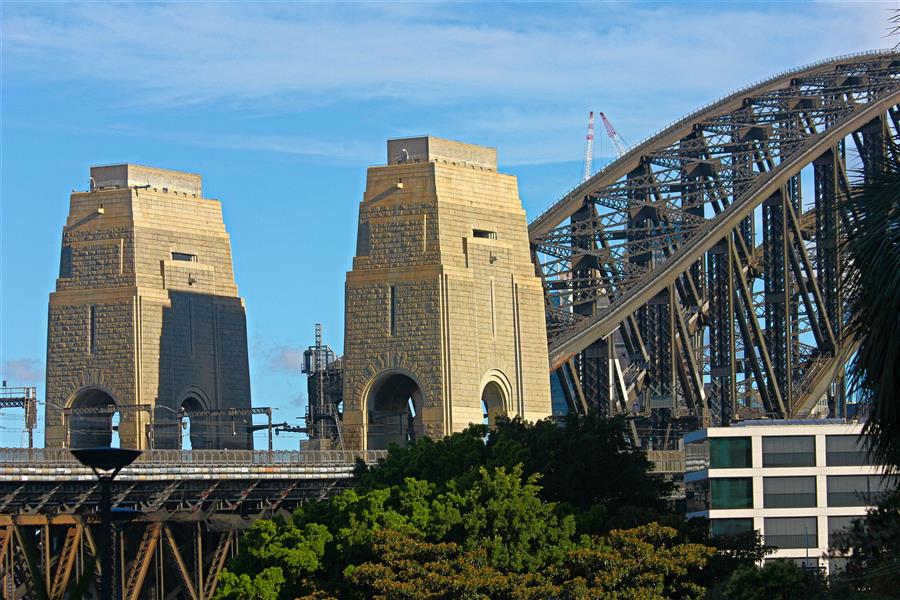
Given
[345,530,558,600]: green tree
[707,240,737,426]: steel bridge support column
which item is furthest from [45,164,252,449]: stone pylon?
[345,530,558,600]: green tree

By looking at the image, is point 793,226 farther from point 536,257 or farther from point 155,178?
point 155,178

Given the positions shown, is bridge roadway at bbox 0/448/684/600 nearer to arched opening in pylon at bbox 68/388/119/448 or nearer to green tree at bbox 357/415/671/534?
arched opening in pylon at bbox 68/388/119/448

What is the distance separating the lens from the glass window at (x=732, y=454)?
397ft

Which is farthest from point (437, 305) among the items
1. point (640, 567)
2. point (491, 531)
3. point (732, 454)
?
point (640, 567)

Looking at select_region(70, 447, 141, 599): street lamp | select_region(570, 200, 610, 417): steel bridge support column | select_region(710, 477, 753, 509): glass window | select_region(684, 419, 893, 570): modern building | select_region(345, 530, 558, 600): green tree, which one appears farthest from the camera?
select_region(570, 200, 610, 417): steel bridge support column

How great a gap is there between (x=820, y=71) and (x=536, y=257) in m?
39.6

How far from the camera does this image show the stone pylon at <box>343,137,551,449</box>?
466 ft

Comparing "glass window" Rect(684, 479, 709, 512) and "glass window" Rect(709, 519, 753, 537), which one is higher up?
"glass window" Rect(684, 479, 709, 512)

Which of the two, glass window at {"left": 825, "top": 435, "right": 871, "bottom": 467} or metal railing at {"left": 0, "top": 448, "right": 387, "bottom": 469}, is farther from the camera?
metal railing at {"left": 0, "top": 448, "right": 387, "bottom": 469}

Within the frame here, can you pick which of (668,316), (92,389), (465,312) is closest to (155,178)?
(92,389)

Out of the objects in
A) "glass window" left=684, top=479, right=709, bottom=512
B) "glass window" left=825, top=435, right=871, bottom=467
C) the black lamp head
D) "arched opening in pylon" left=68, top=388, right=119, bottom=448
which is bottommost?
"glass window" left=684, top=479, right=709, bottom=512

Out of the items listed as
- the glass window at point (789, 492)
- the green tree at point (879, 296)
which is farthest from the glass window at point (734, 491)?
the green tree at point (879, 296)

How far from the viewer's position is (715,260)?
180 meters

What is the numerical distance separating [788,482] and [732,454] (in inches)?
151
